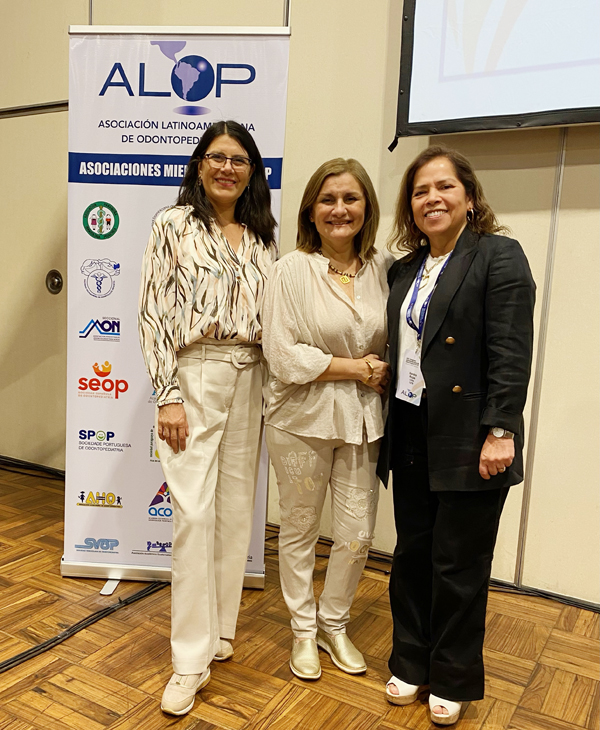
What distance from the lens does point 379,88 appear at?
2.85 m

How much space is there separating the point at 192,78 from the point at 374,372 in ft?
4.49

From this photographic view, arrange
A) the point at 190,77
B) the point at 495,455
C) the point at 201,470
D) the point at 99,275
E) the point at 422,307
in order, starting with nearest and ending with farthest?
the point at 495,455, the point at 422,307, the point at 201,470, the point at 190,77, the point at 99,275

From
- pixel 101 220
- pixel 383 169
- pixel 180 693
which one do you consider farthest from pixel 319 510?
pixel 383 169

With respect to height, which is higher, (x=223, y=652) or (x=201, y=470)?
(x=201, y=470)

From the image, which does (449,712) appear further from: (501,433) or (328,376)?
A: (328,376)

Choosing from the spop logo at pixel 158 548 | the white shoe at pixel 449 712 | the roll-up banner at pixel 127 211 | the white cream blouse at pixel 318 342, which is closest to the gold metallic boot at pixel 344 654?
the white shoe at pixel 449 712

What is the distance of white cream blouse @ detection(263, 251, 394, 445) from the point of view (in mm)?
1838

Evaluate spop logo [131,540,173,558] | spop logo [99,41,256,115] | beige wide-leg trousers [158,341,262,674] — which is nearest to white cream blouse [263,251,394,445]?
beige wide-leg trousers [158,341,262,674]

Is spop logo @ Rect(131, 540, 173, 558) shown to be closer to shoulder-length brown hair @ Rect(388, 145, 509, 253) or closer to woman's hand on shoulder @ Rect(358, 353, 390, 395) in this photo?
woman's hand on shoulder @ Rect(358, 353, 390, 395)

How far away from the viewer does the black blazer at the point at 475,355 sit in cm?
161

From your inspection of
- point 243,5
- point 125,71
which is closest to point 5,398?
point 125,71

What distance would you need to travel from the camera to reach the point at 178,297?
184cm

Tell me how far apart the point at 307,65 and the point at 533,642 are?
262 centimetres

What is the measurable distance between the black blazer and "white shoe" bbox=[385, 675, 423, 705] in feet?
2.13
